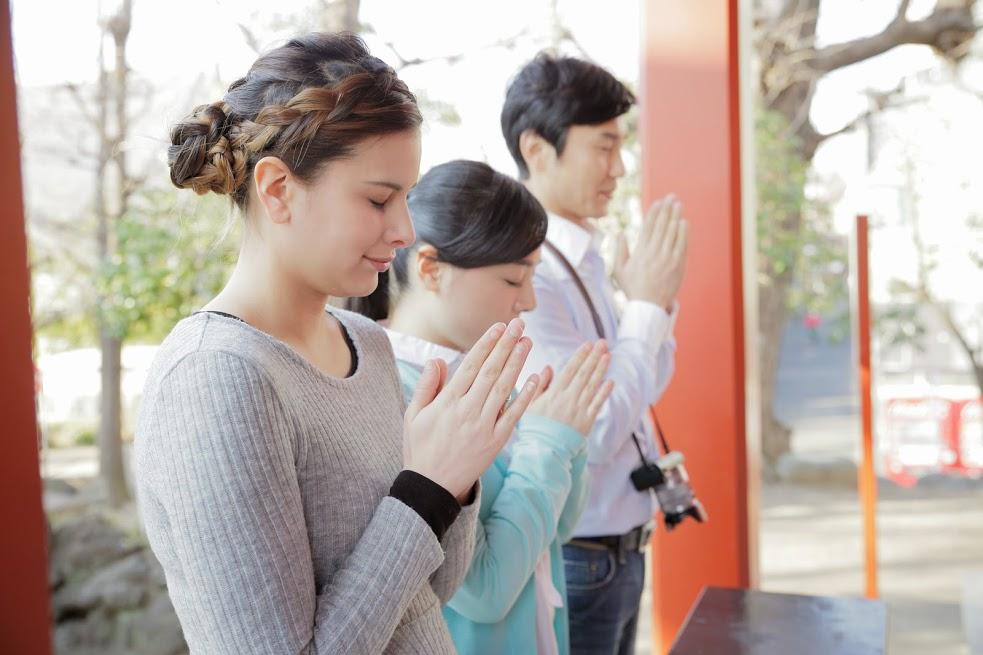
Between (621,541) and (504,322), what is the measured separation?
613 millimetres

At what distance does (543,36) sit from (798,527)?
312 centimetres

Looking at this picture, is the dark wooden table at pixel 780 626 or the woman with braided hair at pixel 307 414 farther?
the dark wooden table at pixel 780 626

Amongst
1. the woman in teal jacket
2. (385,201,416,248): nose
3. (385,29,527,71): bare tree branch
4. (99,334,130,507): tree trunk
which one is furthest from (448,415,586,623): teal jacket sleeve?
(99,334,130,507): tree trunk

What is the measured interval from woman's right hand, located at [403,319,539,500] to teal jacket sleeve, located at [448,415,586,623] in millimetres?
305

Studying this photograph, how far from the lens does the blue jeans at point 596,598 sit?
1776mm

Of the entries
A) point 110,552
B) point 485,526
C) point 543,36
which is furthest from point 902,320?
point 485,526

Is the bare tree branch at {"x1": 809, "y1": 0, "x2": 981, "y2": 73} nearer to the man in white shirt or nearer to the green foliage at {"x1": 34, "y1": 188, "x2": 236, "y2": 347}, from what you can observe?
the green foliage at {"x1": 34, "y1": 188, "x2": 236, "y2": 347}

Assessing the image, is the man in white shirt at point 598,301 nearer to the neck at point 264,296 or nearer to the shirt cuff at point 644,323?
the shirt cuff at point 644,323

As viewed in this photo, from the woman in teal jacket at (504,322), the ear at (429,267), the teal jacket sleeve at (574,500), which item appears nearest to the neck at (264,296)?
the woman in teal jacket at (504,322)

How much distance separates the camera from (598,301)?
77.4 inches

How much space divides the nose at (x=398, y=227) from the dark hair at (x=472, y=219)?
18.6 inches

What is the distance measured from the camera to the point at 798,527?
19.1 ft

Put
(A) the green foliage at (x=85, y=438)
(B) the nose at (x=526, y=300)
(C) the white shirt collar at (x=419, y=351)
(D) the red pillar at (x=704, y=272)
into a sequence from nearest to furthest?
(C) the white shirt collar at (x=419, y=351) < (B) the nose at (x=526, y=300) < (D) the red pillar at (x=704, y=272) < (A) the green foliage at (x=85, y=438)

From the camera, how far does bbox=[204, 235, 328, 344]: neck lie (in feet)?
3.18
